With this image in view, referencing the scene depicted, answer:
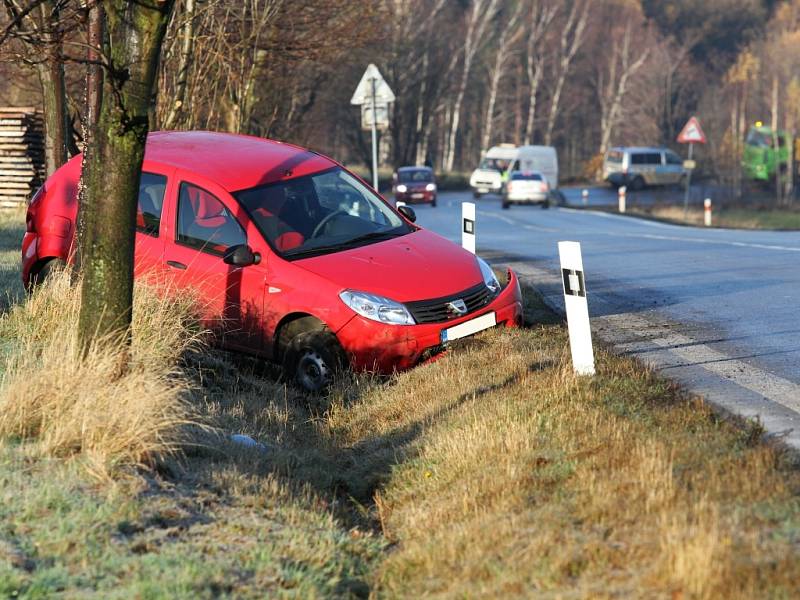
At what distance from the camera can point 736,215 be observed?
50.8 m

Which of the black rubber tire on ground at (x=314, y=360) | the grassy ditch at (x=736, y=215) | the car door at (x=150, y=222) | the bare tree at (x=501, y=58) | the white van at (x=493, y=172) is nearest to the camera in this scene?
the black rubber tire on ground at (x=314, y=360)

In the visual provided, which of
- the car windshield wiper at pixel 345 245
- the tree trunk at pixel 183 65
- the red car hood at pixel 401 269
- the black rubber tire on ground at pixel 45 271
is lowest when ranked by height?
the black rubber tire on ground at pixel 45 271

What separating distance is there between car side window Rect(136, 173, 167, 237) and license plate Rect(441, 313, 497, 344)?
2.69 metres

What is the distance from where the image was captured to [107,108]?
767 centimetres

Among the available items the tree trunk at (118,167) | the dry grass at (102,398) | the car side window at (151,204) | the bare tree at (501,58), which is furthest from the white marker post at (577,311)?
the bare tree at (501,58)

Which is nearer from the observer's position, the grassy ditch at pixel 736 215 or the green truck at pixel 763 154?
the grassy ditch at pixel 736 215

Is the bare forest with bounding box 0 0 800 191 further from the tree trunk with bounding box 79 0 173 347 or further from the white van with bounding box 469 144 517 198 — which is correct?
the tree trunk with bounding box 79 0 173 347

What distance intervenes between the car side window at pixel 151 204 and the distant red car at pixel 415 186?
36.9 metres

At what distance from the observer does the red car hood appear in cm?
927

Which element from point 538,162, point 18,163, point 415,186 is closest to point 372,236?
point 18,163

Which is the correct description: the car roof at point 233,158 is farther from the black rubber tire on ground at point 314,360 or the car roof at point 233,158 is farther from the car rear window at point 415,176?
the car rear window at point 415,176

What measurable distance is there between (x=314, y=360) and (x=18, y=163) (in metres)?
20.0

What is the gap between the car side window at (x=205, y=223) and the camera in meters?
10.0

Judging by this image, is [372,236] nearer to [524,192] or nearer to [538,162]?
[524,192]
